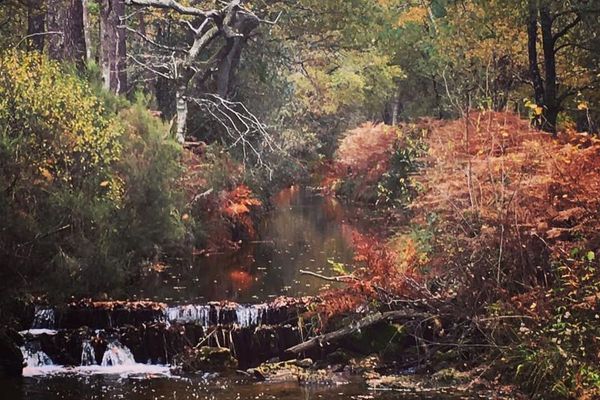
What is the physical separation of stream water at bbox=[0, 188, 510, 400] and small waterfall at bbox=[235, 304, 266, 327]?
0.02 meters

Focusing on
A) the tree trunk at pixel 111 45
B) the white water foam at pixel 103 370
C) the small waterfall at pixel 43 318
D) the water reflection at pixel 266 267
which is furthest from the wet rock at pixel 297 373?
the tree trunk at pixel 111 45

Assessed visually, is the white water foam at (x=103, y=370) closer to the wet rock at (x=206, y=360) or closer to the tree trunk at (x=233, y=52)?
the wet rock at (x=206, y=360)

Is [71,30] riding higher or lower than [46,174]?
higher

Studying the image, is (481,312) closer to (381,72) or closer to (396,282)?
(396,282)

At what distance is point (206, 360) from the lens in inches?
436

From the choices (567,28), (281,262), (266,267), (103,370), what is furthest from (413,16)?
(103,370)

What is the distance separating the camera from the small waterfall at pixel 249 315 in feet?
40.5

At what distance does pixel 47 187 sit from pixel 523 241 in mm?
7522

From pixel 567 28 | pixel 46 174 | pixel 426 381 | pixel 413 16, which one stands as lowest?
pixel 426 381

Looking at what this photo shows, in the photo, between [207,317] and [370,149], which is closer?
[207,317]

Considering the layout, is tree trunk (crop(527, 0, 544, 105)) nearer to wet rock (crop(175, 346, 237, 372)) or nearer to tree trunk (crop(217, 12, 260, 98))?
wet rock (crop(175, 346, 237, 372))

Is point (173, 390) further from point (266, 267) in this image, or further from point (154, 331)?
point (266, 267)

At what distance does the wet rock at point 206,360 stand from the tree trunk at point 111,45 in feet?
30.0

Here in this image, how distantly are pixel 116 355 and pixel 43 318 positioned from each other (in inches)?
62.1
